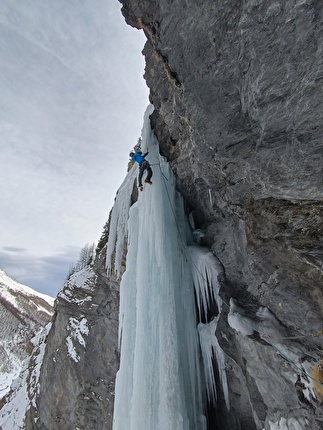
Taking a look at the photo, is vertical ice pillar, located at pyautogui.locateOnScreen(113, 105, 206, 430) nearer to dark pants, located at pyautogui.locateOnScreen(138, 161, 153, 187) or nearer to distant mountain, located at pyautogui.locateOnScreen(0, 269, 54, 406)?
dark pants, located at pyautogui.locateOnScreen(138, 161, 153, 187)

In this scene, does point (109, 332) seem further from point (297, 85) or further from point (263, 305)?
point (297, 85)

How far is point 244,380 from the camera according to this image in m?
4.23

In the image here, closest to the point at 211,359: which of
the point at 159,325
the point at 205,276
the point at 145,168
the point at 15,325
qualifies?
the point at 159,325

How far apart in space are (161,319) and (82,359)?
5.75 meters

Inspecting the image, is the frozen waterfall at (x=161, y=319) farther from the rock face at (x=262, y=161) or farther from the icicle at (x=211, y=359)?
the rock face at (x=262, y=161)

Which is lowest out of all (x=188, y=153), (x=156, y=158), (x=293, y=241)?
(x=293, y=241)

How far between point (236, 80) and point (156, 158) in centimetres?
324

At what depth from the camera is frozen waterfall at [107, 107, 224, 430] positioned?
4043 millimetres

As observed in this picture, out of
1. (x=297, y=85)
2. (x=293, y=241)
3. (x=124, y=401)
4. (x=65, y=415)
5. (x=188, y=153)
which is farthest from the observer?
(x=65, y=415)

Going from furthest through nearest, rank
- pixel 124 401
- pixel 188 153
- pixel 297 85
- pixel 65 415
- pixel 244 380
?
1. pixel 65 415
2. pixel 188 153
3. pixel 124 401
4. pixel 244 380
5. pixel 297 85

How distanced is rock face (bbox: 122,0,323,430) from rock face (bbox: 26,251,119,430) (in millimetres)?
4722

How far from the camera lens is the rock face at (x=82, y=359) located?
317 inches

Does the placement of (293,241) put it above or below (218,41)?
below

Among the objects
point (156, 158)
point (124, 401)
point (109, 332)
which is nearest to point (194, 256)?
point (156, 158)
